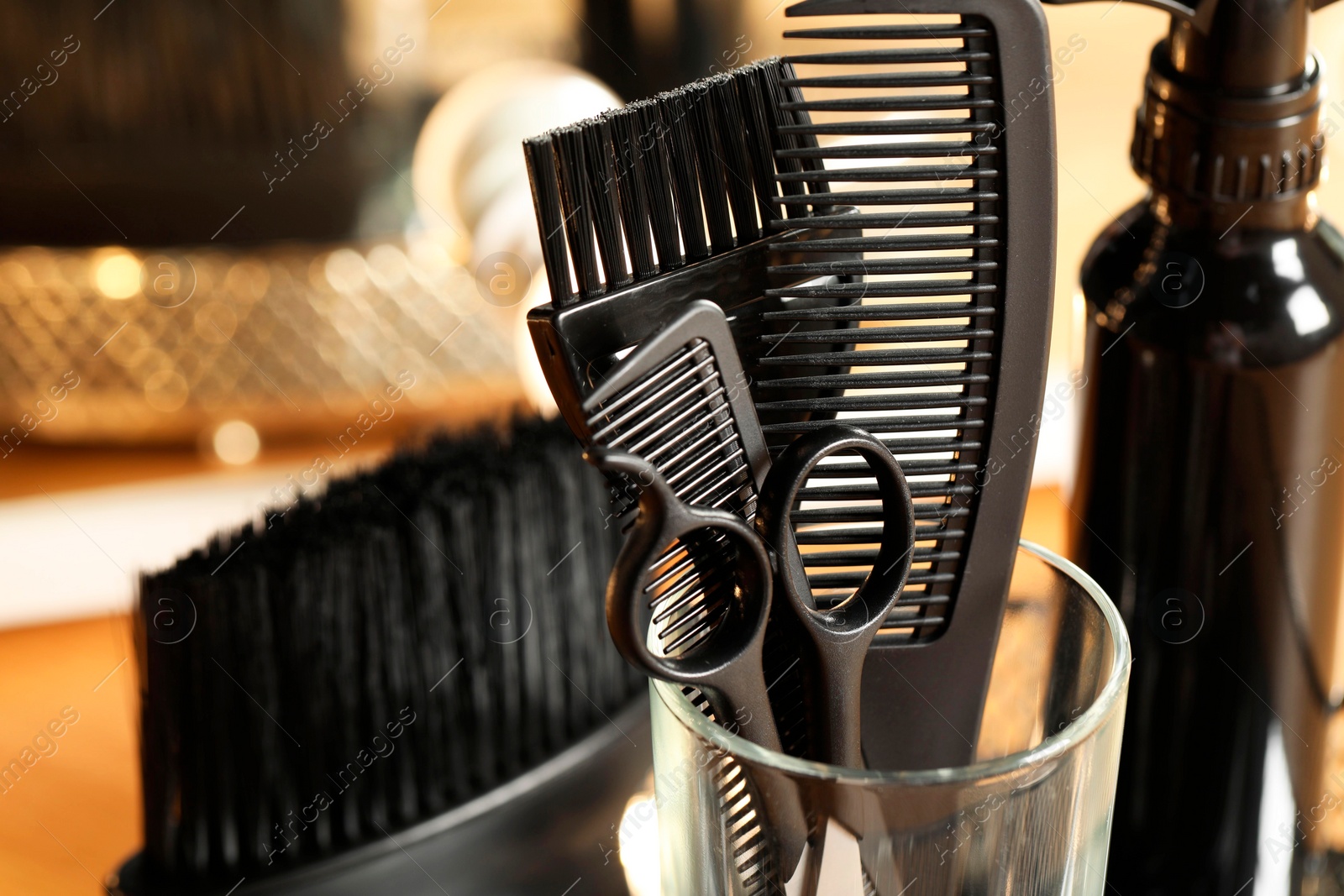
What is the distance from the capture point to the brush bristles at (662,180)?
210 millimetres

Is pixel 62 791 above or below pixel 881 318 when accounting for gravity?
below

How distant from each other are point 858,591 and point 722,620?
2 cm

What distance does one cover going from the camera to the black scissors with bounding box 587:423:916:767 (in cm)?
19

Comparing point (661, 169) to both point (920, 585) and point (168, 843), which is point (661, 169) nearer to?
point (920, 585)

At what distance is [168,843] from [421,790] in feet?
0.22

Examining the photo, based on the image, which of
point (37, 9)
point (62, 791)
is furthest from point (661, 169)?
point (37, 9)

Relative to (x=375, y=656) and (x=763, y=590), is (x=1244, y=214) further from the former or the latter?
(x=375, y=656)

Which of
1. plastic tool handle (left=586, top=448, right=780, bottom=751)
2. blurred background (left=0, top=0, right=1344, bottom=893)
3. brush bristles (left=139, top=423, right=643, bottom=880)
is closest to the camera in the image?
plastic tool handle (left=586, top=448, right=780, bottom=751)

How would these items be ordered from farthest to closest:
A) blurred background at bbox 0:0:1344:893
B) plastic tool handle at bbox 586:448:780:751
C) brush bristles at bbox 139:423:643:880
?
blurred background at bbox 0:0:1344:893 < brush bristles at bbox 139:423:643:880 < plastic tool handle at bbox 586:448:780:751

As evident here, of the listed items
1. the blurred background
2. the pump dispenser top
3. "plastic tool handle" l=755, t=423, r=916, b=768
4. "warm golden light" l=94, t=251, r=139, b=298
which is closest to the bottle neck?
the pump dispenser top

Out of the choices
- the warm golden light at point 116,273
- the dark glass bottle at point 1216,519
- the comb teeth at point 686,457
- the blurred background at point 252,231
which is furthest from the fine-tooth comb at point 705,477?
the warm golden light at point 116,273

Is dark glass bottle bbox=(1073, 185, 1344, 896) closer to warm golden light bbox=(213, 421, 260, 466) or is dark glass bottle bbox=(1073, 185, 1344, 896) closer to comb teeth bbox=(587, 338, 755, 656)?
comb teeth bbox=(587, 338, 755, 656)

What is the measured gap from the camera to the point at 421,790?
0.37 meters

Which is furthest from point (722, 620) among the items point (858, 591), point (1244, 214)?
point (1244, 214)
